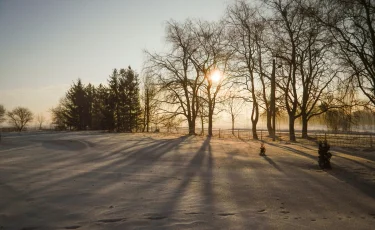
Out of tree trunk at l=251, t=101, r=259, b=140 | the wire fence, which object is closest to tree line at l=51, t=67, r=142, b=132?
the wire fence

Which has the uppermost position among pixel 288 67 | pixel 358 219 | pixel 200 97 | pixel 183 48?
pixel 183 48

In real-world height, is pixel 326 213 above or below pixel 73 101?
below

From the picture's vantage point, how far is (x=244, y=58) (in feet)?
93.9

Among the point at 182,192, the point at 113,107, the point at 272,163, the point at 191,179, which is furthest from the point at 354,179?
the point at 113,107

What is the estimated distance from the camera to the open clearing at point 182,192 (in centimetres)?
572

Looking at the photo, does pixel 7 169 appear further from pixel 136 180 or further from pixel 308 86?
pixel 308 86

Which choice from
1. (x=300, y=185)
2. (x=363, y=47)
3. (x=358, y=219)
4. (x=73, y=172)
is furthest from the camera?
(x=363, y=47)

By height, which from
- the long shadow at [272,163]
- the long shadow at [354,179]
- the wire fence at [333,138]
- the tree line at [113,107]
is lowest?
the long shadow at [354,179]

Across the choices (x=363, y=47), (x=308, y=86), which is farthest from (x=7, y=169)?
(x=308, y=86)

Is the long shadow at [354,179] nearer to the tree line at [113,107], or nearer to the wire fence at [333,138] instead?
the wire fence at [333,138]

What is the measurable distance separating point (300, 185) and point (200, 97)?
24216 mm

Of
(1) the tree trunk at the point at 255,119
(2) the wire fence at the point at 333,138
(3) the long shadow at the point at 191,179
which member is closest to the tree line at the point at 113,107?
(2) the wire fence at the point at 333,138

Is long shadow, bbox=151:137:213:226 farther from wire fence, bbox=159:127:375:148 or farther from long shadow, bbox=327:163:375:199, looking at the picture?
wire fence, bbox=159:127:375:148

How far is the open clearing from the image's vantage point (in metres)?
5.72
